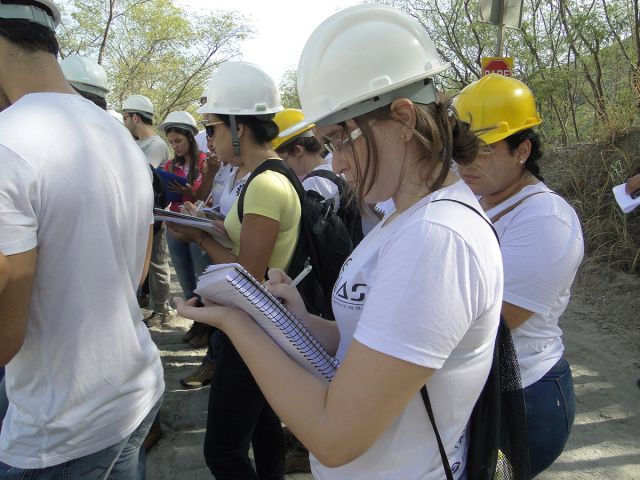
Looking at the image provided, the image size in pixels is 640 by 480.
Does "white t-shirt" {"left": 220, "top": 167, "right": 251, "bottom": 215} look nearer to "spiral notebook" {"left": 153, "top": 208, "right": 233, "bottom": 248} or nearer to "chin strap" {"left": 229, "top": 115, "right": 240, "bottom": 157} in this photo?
"chin strap" {"left": 229, "top": 115, "right": 240, "bottom": 157}

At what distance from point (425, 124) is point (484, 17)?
7.95 m

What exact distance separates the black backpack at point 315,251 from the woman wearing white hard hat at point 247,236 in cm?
5

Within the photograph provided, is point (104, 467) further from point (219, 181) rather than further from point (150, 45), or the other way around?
point (150, 45)

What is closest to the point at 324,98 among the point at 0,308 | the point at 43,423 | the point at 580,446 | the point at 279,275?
the point at 279,275

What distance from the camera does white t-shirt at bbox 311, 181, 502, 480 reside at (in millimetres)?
794

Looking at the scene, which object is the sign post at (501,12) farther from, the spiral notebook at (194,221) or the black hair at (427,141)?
the black hair at (427,141)

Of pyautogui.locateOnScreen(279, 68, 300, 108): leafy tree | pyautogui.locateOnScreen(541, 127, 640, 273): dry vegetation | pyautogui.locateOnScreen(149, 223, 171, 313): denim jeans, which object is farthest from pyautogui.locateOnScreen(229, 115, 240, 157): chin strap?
pyautogui.locateOnScreen(279, 68, 300, 108): leafy tree

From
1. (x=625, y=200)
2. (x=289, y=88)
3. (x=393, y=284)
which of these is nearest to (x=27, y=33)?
(x=393, y=284)

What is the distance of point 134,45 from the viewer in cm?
2130

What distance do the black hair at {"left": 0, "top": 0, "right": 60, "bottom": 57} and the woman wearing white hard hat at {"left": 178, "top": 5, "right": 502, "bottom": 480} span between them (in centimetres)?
72

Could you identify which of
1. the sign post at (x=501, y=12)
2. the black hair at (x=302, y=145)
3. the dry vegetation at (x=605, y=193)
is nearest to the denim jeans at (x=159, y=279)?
the black hair at (x=302, y=145)

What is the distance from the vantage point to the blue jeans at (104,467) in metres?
1.20

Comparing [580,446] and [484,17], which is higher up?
[484,17]

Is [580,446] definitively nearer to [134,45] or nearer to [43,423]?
[43,423]
